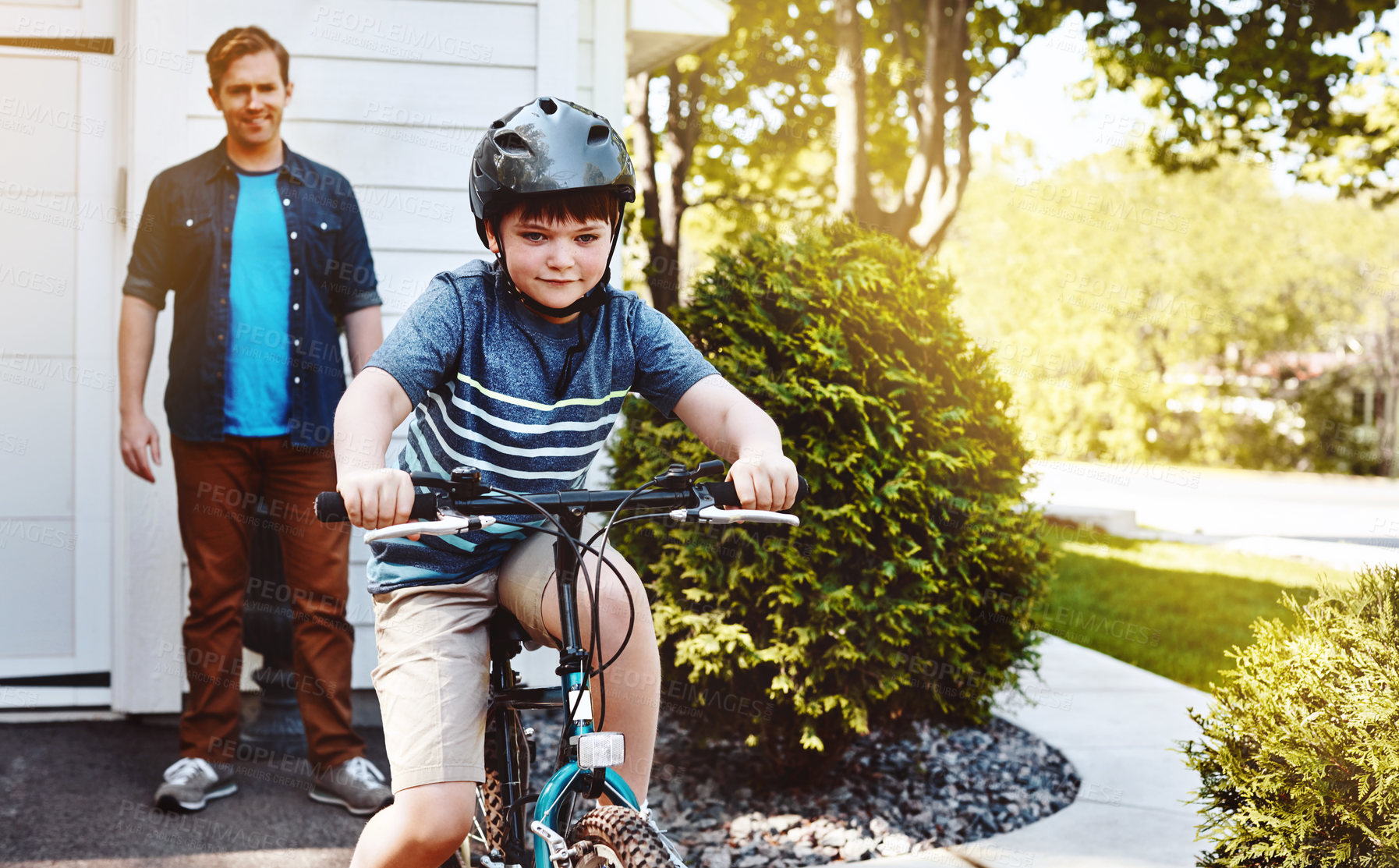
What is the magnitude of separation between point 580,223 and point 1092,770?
352cm

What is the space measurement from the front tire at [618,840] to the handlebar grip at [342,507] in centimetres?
61

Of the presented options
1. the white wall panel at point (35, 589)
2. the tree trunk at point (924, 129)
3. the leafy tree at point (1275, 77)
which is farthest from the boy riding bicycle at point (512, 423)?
the leafy tree at point (1275, 77)

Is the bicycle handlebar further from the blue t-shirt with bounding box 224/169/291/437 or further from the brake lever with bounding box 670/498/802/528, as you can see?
the blue t-shirt with bounding box 224/169/291/437

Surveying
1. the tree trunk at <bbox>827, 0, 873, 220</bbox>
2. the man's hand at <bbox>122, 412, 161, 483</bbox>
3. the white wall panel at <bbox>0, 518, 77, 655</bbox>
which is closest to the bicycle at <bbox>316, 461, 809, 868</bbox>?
the man's hand at <bbox>122, 412, 161, 483</bbox>

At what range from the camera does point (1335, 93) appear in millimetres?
12469

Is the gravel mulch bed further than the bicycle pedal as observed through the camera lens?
Yes

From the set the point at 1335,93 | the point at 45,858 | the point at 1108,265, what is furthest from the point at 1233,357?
the point at 45,858

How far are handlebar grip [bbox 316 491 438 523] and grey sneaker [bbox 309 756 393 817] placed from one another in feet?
8.15

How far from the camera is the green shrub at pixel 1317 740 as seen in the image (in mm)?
2588

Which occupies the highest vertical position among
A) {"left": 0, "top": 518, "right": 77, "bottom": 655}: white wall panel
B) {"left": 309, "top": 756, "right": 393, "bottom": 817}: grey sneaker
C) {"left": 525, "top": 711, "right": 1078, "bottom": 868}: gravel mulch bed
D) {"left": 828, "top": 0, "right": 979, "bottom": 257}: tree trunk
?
{"left": 828, "top": 0, "right": 979, "bottom": 257}: tree trunk

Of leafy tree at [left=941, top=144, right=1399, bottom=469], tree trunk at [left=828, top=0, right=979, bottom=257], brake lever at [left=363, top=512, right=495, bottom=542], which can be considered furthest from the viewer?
leafy tree at [left=941, top=144, right=1399, bottom=469]

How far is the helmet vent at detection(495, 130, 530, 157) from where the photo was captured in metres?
2.24

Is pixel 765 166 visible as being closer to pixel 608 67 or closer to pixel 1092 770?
pixel 608 67

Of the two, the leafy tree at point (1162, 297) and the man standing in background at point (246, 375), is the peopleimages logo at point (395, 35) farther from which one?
the leafy tree at point (1162, 297)
